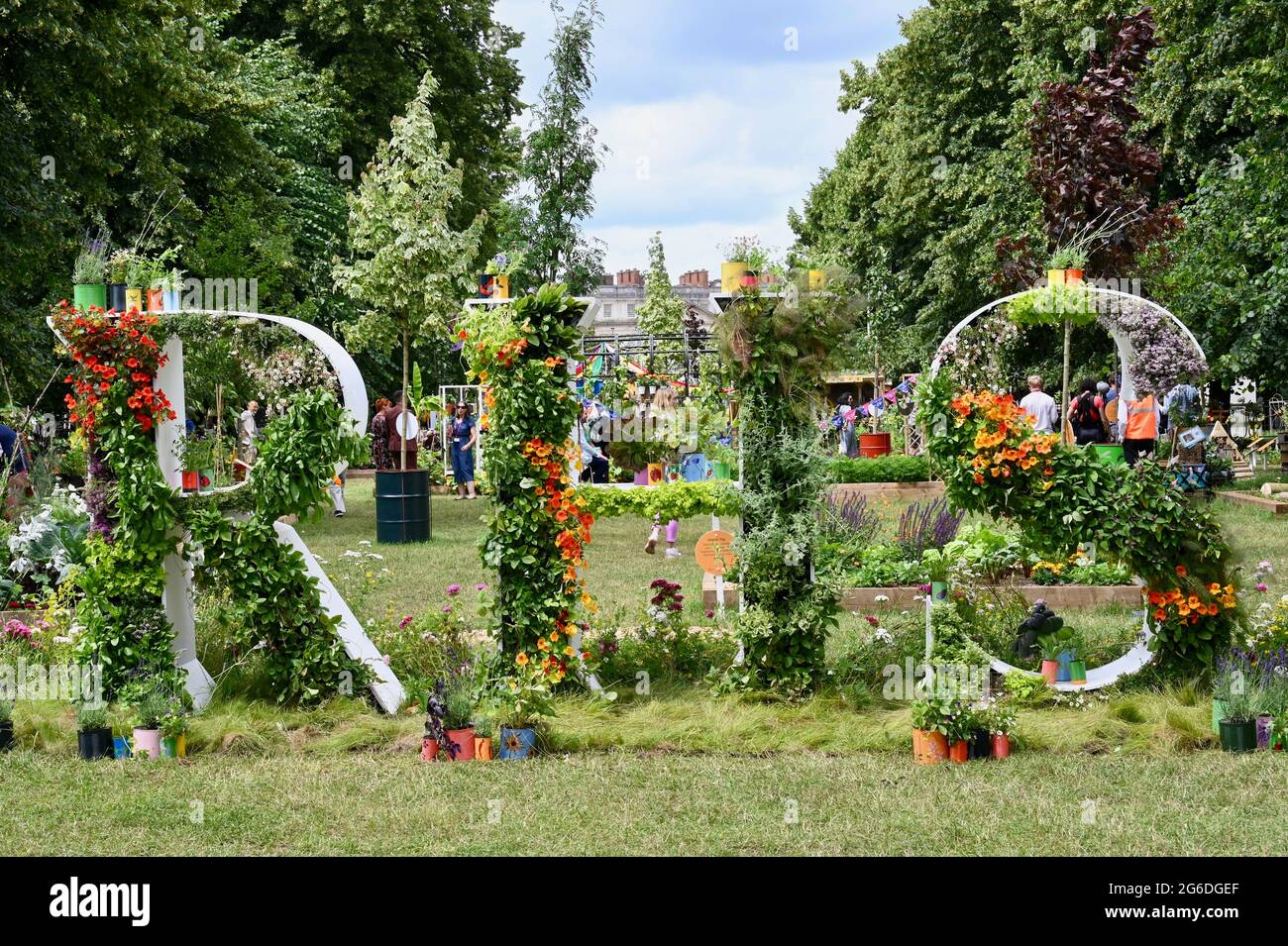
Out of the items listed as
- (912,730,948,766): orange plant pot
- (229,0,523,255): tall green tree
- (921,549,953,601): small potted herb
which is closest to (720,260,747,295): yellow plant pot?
(921,549,953,601): small potted herb

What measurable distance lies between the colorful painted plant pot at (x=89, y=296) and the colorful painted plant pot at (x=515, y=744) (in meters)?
3.48

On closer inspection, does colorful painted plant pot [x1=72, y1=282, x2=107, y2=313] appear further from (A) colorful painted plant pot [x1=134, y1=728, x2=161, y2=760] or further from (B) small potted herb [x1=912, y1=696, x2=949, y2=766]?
(B) small potted herb [x1=912, y1=696, x2=949, y2=766]

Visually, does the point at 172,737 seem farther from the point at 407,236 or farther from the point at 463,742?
the point at 407,236

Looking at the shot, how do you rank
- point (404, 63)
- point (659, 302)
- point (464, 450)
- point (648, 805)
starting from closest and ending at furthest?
1. point (648, 805)
2. point (464, 450)
3. point (404, 63)
4. point (659, 302)

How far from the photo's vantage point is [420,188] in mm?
18719

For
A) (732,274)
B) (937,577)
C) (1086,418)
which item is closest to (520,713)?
(937,577)

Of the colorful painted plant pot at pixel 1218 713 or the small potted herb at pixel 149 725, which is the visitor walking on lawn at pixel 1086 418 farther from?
the small potted herb at pixel 149 725

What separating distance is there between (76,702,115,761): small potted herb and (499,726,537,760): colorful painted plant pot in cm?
211

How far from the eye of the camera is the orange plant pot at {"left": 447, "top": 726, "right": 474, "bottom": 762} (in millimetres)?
6730

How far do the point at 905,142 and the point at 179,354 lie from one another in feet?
81.1

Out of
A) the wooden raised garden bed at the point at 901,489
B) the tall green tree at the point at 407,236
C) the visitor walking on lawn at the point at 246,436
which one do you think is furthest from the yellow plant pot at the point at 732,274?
the wooden raised garden bed at the point at 901,489

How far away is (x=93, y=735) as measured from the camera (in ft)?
22.6

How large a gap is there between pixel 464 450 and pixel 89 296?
1279 centimetres

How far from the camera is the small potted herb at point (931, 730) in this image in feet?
21.3
